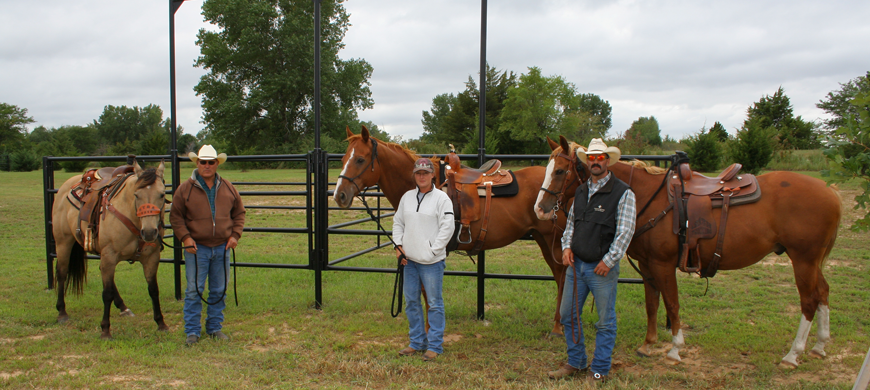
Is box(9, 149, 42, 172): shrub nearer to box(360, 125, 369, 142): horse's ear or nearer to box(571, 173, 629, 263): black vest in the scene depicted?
box(360, 125, 369, 142): horse's ear

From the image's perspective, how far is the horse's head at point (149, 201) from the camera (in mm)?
4125

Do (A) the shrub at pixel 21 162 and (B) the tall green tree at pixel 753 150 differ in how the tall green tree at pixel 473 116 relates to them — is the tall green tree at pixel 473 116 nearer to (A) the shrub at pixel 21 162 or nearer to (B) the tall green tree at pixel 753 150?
(B) the tall green tree at pixel 753 150

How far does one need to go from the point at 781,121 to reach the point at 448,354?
37.7m

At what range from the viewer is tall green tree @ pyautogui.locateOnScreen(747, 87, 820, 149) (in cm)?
2938

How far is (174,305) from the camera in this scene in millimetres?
5578

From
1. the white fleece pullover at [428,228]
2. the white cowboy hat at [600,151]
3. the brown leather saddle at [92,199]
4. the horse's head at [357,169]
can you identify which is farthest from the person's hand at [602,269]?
the brown leather saddle at [92,199]

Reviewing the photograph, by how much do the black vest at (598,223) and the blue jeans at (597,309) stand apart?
0.12 m

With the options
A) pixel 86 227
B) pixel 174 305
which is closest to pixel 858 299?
pixel 174 305

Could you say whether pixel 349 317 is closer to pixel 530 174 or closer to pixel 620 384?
pixel 530 174

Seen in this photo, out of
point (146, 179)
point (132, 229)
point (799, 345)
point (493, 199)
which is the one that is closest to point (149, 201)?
point (146, 179)

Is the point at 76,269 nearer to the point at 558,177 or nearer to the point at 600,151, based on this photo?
the point at 558,177

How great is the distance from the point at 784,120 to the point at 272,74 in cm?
3309

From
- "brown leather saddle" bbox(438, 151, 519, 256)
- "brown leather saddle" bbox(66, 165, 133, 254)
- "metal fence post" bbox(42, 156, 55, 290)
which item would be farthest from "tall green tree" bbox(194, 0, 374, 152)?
"brown leather saddle" bbox(438, 151, 519, 256)

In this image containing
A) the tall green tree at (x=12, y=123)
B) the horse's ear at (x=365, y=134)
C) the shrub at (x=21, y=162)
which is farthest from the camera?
the tall green tree at (x=12, y=123)
